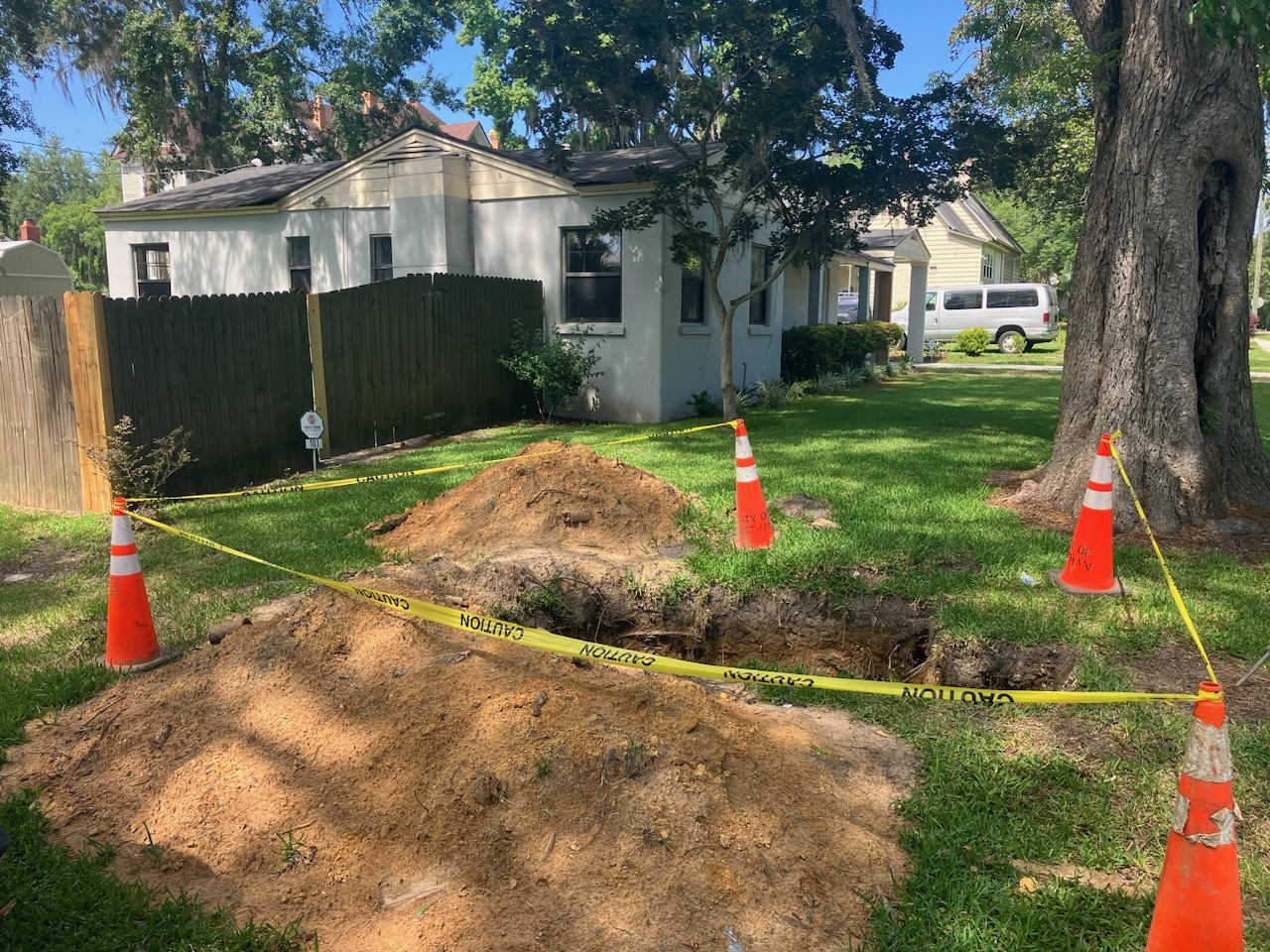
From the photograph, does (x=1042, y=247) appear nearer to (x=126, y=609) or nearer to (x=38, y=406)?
(x=38, y=406)

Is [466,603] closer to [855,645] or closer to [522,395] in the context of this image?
[855,645]

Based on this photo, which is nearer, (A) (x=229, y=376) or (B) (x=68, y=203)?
(A) (x=229, y=376)

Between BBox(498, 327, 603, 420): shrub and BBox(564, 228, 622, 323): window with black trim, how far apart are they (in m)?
0.53

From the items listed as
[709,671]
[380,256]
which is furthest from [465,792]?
[380,256]

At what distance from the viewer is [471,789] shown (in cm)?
309

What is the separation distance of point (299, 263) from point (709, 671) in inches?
578

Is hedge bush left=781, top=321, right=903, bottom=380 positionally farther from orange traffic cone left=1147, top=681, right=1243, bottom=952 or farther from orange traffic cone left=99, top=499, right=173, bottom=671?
orange traffic cone left=1147, top=681, right=1243, bottom=952

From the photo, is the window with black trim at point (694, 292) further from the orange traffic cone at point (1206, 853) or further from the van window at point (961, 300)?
the van window at point (961, 300)

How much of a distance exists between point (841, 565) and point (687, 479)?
2691 millimetres

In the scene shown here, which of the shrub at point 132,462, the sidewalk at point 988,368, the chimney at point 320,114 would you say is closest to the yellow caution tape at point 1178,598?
the shrub at point 132,462

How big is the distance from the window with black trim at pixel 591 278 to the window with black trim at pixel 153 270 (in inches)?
348

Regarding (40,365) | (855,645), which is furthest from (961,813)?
(40,365)

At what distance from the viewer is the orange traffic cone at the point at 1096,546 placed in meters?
5.24

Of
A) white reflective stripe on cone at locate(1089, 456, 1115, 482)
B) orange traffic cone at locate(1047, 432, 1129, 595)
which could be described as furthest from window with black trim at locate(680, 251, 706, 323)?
orange traffic cone at locate(1047, 432, 1129, 595)
